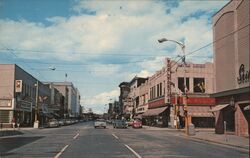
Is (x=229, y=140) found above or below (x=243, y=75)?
below

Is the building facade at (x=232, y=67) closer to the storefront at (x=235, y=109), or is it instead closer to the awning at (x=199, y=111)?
the storefront at (x=235, y=109)

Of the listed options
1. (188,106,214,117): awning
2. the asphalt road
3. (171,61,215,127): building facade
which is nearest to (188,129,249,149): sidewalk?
the asphalt road

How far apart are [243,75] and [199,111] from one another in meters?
32.8

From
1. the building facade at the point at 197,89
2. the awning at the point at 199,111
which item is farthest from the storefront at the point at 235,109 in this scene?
the building facade at the point at 197,89

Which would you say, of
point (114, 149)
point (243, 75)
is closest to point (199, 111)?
point (243, 75)

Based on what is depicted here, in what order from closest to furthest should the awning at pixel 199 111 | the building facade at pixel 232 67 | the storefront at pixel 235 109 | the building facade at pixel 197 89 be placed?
the building facade at pixel 232 67
the storefront at pixel 235 109
the awning at pixel 199 111
the building facade at pixel 197 89

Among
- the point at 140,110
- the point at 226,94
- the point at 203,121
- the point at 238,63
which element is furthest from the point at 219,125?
the point at 140,110

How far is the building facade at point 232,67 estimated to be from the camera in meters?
34.0

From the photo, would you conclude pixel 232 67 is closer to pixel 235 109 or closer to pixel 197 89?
pixel 235 109

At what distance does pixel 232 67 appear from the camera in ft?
124

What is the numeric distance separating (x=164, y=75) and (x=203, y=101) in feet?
27.5

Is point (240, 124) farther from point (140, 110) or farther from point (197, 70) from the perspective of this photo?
point (140, 110)

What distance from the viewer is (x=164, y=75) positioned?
72.4 m

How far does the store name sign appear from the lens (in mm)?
34344
